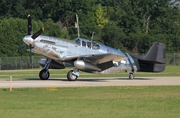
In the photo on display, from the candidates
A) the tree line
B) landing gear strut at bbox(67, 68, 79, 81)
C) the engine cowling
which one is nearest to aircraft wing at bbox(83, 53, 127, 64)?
the engine cowling

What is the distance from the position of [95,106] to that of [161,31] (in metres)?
75.3

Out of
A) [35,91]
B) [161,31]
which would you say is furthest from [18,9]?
[35,91]

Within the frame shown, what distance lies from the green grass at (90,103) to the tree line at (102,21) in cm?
4403

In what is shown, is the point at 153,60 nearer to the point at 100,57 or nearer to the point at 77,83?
the point at 100,57

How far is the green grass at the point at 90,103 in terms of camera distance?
17016mm

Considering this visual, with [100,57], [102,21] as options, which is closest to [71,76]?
[100,57]

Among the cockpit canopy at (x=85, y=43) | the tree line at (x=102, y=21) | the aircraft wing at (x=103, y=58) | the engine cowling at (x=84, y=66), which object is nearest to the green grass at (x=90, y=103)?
the engine cowling at (x=84, y=66)

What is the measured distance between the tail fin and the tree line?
33.9m

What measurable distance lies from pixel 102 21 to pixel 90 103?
81.5 meters

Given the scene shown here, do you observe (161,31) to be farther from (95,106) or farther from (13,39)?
(95,106)

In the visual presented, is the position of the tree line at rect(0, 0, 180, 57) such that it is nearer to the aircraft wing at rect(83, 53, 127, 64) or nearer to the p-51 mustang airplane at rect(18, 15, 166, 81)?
the p-51 mustang airplane at rect(18, 15, 166, 81)

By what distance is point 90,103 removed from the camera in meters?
19.9

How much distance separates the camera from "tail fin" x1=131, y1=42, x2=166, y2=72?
35.9m

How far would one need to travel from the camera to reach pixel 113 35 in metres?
83.4
